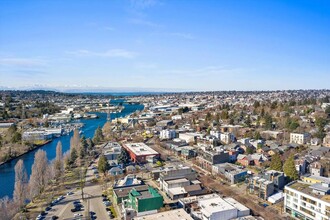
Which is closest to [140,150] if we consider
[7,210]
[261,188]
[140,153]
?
[140,153]

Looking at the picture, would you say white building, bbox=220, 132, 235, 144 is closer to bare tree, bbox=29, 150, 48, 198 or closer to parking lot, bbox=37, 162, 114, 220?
parking lot, bbox=37, 162, 114, 220

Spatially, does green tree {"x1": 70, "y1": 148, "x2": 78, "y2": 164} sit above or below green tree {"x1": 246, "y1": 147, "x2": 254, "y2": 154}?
below

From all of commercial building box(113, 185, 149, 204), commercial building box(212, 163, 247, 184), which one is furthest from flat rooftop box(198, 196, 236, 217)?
commercial building box(212, 163, 247, 184)

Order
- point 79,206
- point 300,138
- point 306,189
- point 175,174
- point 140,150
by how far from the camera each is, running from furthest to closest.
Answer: point 300,138, point 140,150, point 175,174, point 79,206, point 306,189

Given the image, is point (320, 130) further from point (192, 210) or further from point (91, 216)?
point (91, 216)

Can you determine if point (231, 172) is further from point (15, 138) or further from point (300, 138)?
point (15, 138)

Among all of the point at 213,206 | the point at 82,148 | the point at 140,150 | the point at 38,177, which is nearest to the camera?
the point at 213,206
